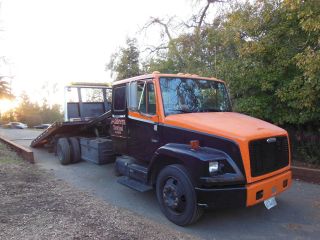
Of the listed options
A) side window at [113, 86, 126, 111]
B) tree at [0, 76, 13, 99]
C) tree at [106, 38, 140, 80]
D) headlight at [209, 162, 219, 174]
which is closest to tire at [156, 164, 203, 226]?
headlight at [209, 162, 219, 174]

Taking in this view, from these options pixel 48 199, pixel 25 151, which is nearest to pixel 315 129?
pixel 48 199

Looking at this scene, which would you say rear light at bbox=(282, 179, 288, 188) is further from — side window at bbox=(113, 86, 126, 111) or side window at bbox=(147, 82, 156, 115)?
side window at bbox=(113, 86, 126, 111)

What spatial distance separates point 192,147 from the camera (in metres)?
4.83

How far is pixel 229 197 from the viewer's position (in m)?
4.42

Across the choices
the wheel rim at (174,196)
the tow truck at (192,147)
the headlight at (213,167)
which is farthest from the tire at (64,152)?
the headlight at (213,167)

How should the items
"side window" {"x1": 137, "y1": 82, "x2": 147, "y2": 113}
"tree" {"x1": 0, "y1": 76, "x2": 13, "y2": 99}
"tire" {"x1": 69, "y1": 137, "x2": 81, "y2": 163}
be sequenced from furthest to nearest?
1. "tree" {"x1": 0, "y1": 76, "x2": 13, "y2": 99}
2. "tire" {"x1": 69, "y1": 137, "x2": 81, "y2": 163}
3. "side window" {"x1": 137, "y1": 82, "x2": 147, "y2": 113}

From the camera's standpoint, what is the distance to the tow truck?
176 inches

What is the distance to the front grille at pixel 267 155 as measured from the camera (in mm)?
4570

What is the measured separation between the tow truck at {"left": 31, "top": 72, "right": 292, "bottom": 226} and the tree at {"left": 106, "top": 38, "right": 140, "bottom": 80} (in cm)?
1172

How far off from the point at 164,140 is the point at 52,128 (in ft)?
20.2

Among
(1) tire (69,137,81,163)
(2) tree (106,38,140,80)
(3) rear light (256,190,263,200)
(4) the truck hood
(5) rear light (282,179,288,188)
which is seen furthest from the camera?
(2) tree (106,38,140,80)

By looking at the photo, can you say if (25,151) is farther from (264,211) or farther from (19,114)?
(19,114)

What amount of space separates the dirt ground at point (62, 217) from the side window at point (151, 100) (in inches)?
72.0

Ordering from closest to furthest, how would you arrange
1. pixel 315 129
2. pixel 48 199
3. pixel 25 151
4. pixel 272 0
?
pixel 48 199, pixel 272 0, pixel 315 129, pixel 25 151
